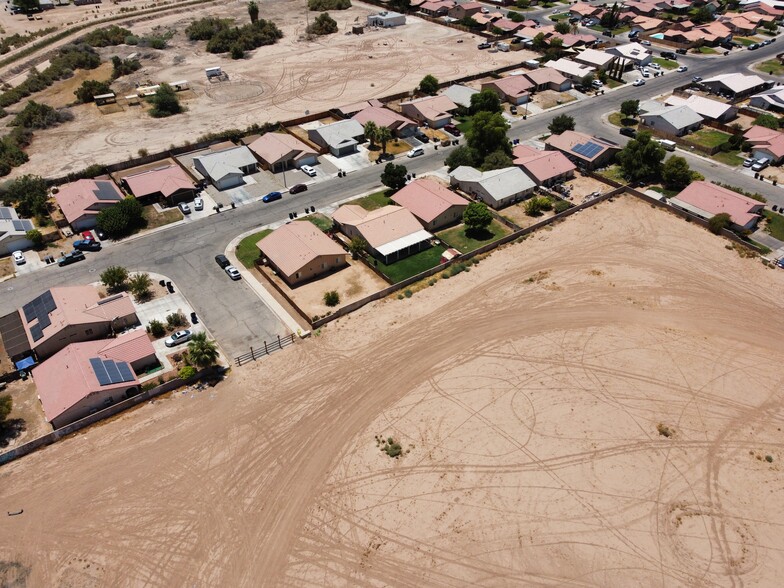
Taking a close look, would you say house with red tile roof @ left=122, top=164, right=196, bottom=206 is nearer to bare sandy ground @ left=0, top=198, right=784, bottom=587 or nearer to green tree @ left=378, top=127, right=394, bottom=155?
green tree @ left=378, top=127, right=394, bottom=155

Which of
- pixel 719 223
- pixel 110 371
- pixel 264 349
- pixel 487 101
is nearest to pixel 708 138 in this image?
pixel 719 223

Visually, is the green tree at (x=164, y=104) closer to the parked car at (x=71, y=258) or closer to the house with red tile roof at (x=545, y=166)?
the parked car at (x=71, y=258)

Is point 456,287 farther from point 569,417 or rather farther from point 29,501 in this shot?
point 29,501

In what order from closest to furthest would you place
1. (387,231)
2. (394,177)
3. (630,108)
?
1. (387,231)
2. (394,177)
3. (630,108)

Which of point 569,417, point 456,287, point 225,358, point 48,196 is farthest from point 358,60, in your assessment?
point 569,417

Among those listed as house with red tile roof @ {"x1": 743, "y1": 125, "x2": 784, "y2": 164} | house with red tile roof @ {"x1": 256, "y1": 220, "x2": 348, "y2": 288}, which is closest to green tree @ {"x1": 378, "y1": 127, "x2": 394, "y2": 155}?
house with red tile roof @ {"x1": 256, "y1": 220, "x2": 348, "y2": 288}

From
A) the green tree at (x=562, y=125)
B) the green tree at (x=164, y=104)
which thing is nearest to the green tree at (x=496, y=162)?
the green tree at (x=562, y=125)

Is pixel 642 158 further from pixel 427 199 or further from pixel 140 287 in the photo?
pixel 140 287
